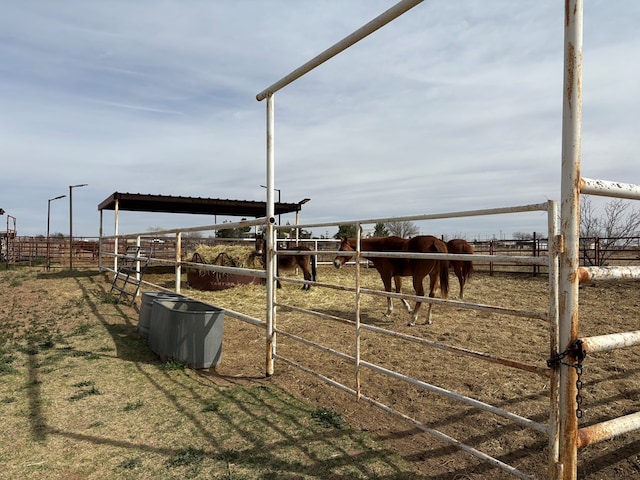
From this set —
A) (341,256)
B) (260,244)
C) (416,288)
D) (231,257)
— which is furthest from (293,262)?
(416,288)

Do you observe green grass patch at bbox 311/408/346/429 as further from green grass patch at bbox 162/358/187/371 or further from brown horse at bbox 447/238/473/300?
brown horse at bbox 447/238/473/300

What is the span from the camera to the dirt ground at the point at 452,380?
8.74ft

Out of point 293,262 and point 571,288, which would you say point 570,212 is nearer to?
point 571,288

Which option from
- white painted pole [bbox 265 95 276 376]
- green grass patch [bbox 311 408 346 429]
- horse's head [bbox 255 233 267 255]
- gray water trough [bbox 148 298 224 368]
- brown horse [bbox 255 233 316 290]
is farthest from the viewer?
brown horse [bbox 255 233 316 290]

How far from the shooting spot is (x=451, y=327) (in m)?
6.48

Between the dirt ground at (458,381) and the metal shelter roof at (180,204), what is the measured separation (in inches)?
249

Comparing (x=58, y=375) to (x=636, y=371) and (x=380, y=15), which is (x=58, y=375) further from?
(x=636, y=371)

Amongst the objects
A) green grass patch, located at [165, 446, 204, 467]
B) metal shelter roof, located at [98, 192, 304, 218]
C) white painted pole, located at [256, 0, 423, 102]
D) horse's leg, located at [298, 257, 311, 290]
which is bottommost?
green grass patch, located at [165, 446, 204, 467]

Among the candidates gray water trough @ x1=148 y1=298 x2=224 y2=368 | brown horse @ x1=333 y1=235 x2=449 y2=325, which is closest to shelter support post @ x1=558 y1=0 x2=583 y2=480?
gray water trough @ x1=148 y1=298 x2=224 y2=368

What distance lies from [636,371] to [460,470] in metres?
2.89

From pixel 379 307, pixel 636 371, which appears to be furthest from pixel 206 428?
pixel 379 307

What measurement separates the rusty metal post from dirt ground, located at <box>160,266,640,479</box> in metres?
0.85

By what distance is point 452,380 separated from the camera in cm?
404

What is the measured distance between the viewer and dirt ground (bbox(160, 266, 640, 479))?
8.73 feet
